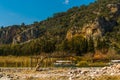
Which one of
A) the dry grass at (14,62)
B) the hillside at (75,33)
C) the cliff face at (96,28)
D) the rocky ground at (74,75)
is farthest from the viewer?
the cliff face at (96,28)

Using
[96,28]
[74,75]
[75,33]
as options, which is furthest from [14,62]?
[75,33]

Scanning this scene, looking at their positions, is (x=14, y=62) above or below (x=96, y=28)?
below

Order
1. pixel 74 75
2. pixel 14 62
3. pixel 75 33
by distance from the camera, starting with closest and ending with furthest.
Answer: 1. pixel 74 75
2. pixel 14 62
3. pixel 75 33

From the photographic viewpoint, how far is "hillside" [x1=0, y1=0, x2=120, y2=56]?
110 metres

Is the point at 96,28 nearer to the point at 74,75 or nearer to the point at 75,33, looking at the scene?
the point at 75,33

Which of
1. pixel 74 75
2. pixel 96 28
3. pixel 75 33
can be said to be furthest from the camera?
pixel 75 33

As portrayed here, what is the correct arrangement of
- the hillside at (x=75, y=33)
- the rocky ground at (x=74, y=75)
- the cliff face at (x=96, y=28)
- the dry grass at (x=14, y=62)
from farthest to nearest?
the cliff face at (x=96, y=28), the hillside at (x=75, y=33), the dry grass at (x=14, y=62), the rocky ground at (x=74, y=75)

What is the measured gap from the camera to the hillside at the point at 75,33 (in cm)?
11000

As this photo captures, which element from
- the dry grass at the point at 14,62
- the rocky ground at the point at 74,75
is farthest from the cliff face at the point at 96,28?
the rocky ground at the point at 74,75

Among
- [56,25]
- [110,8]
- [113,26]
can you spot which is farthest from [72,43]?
[56,25]

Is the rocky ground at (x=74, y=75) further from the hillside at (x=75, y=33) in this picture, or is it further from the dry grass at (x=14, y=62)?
the hillside at (x=75, y=33)

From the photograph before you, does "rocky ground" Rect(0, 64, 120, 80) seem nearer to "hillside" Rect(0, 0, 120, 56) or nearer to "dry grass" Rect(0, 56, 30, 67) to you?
"dry grass" Rect(0, 56, 30, 67)

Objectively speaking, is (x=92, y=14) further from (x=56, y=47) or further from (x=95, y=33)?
(x=56, y=47)

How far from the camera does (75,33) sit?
14062 centimetres
